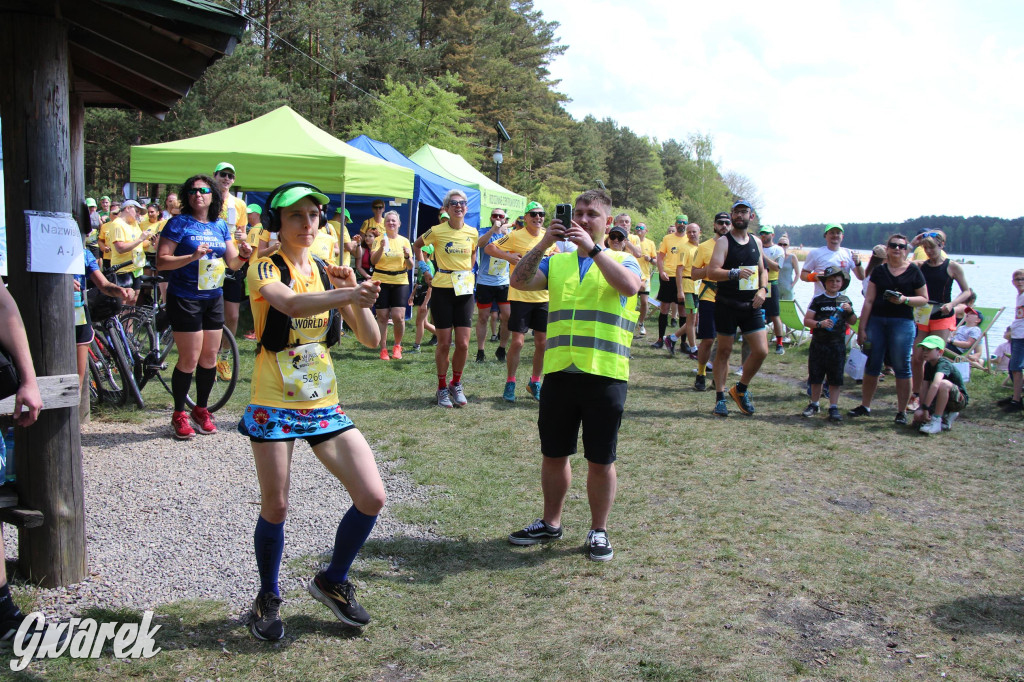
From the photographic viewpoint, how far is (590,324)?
3885mm

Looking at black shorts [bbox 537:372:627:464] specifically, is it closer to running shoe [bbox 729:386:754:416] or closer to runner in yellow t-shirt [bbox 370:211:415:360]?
running shoe [bbox 729:386:754:416]

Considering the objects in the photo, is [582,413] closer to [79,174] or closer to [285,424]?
[285,424]

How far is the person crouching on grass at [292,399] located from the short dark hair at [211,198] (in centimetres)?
301

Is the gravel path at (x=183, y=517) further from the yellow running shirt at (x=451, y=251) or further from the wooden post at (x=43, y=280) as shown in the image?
the yellow running shirt at (x=451, y=251)

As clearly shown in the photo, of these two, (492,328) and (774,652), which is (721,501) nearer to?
(774,652)

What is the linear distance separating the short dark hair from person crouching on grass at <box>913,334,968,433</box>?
22.1 ft

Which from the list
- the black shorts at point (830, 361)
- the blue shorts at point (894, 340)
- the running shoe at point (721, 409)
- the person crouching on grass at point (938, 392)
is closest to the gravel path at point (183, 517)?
the running shoe at point (721, 409)

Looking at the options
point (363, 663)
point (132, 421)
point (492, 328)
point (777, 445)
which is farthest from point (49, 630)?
point (492, 328)

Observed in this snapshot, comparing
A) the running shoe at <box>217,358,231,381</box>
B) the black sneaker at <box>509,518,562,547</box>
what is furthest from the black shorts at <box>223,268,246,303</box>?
the black sneaker at <box>509,518,562,547</box>

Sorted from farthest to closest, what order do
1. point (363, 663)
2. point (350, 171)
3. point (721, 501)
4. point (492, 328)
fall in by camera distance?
point (492, 328) → point (350, 171) → point (721, 501) → point (363, 663)

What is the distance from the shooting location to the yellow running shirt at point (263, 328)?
2926 millimetres

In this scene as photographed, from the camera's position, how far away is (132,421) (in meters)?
6.27

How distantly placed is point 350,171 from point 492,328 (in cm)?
365

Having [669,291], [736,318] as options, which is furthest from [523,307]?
[669,291]
